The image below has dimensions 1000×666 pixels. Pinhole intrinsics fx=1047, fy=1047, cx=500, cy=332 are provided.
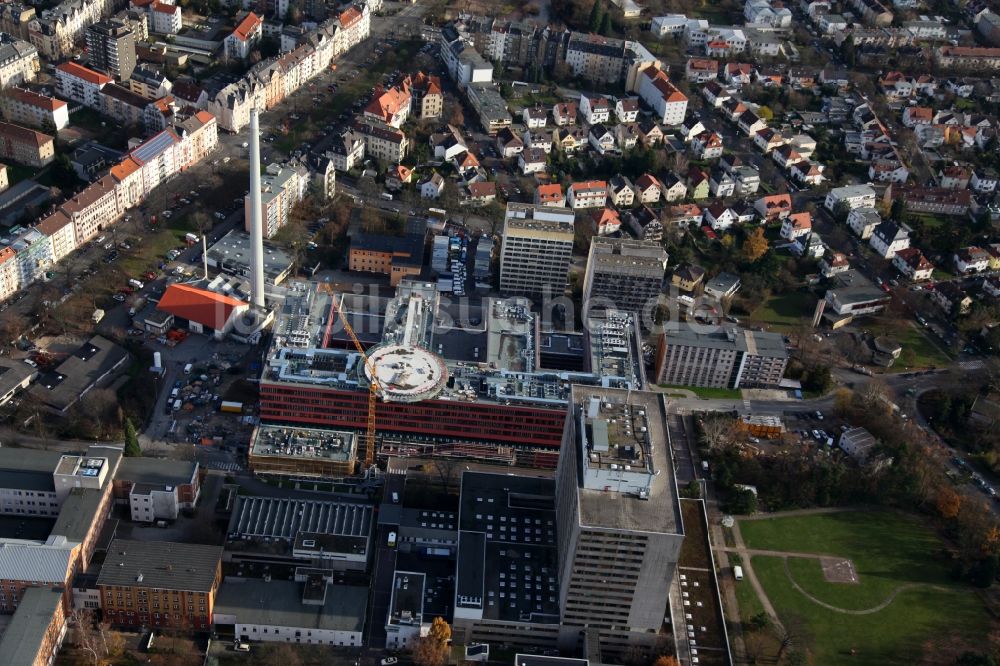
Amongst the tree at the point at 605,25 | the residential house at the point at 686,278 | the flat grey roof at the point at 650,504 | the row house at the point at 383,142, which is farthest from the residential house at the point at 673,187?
the flat grey roof at the point at 650,504

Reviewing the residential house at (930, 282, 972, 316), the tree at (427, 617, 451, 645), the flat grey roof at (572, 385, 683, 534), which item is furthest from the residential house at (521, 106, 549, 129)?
the tree at (427, 617, 451, 645)

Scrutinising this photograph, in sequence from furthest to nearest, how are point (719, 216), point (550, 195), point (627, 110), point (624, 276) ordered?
point (627, 110) → point (719, 216) → point (550, 195) → point (624, 276)

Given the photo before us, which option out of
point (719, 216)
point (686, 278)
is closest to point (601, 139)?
point (719, 216)

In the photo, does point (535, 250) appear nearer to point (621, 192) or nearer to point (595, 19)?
point (621, 192)

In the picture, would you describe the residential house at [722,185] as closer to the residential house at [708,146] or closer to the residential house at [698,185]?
the residential house at [698,185]

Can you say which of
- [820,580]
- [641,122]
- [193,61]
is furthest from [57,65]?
[820,580]

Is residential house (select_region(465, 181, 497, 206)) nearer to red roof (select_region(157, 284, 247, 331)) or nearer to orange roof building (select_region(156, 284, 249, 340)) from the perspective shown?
orange roof building (select_region(156, 284, 249, 340))

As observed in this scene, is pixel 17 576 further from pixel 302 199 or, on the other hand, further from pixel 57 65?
pixel 57 65
